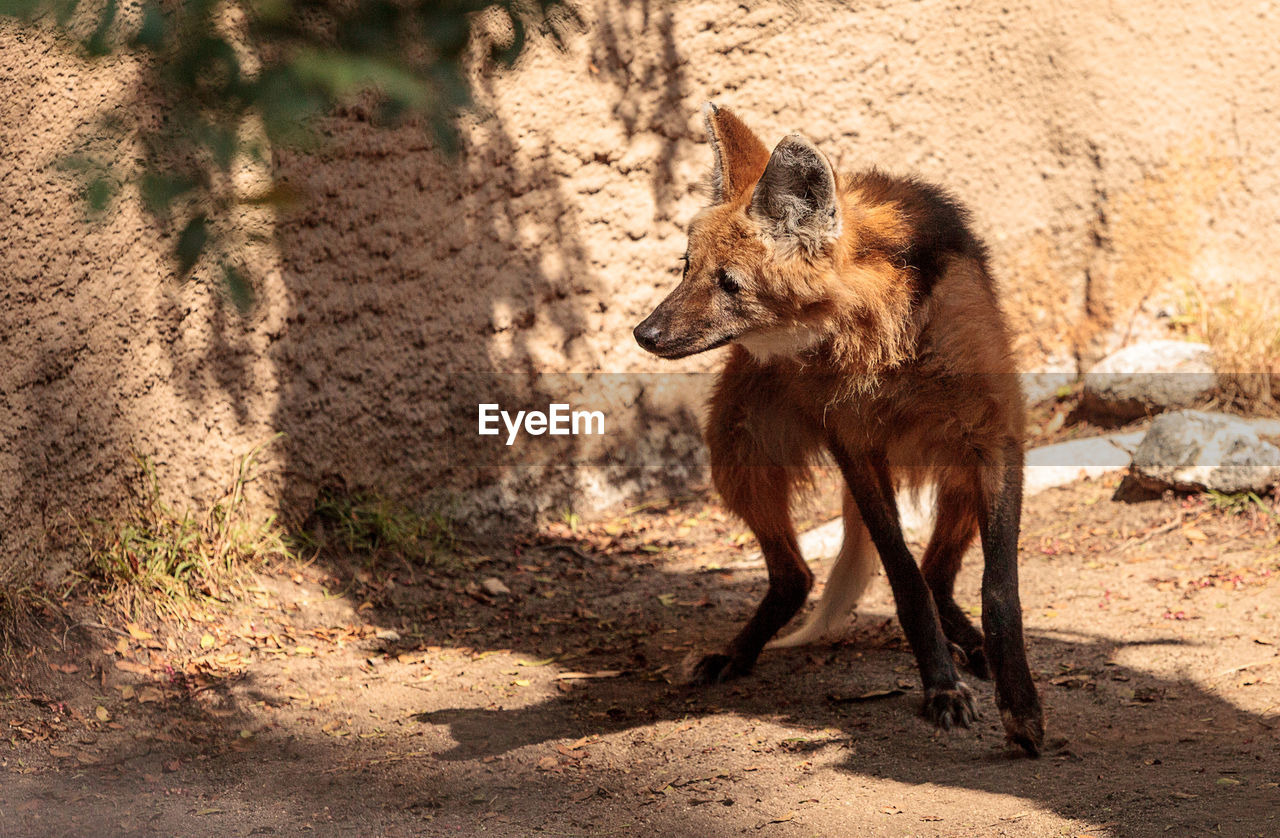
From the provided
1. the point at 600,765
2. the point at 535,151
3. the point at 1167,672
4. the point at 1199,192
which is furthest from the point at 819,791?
the point at 1199,192

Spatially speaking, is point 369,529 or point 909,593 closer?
point 909,593

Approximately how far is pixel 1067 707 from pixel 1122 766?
0.53 metres

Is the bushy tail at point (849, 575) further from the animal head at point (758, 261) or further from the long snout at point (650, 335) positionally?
the long snout at point (650, 335)

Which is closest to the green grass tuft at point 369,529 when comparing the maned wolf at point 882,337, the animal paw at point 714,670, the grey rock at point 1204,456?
the animal paw at point 714,670

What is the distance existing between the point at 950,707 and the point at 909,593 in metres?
0.35

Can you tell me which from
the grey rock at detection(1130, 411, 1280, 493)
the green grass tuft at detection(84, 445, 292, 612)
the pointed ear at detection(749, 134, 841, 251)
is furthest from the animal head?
the grey rock at detection(1130, 411, 1280, 493)

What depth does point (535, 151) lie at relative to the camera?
520 cm

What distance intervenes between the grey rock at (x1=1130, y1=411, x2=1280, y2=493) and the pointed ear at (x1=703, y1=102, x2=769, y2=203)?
261cm

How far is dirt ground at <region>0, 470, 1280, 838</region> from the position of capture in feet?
9.18

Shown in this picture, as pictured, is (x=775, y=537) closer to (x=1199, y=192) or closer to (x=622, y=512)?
(x=622, y=512)

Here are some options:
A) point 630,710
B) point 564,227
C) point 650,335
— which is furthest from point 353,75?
point 564,227

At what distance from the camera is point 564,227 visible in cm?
535

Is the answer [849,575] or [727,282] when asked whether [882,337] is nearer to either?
[727,282]

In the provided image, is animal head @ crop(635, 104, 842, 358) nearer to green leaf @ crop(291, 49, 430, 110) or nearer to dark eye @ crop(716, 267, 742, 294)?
dark eye @ crop(716, 267, 742, 294)
